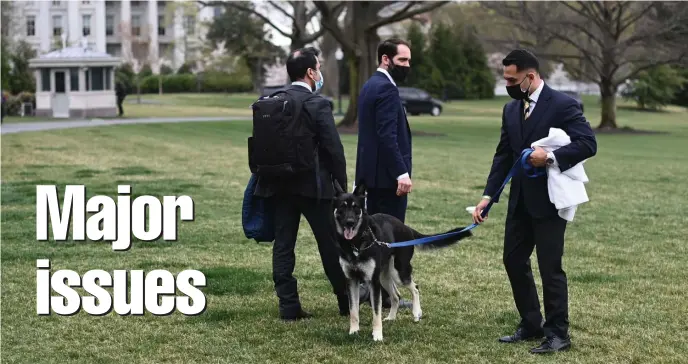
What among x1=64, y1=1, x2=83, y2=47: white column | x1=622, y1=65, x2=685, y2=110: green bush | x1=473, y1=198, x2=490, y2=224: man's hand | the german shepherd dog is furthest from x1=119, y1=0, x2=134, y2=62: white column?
x1=473, y1=198, x2=490, y2=224: man's hand

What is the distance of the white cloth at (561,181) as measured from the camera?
20.2 feet

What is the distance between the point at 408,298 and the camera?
27.4ft

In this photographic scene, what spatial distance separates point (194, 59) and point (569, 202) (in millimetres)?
89959

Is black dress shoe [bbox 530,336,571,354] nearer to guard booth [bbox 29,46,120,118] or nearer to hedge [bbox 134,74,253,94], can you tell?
guard booth [bbox 29,46,120,118]

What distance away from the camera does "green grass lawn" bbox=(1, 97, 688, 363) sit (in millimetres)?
6527

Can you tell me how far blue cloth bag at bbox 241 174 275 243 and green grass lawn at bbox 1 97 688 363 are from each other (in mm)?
684

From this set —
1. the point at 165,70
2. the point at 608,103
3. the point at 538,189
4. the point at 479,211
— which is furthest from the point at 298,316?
the point at 165,70

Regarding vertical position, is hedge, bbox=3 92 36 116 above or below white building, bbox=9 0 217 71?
below

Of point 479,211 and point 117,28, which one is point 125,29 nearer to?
point 117,28

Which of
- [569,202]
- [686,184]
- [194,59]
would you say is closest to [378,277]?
[569,202]

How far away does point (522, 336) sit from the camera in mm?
6738

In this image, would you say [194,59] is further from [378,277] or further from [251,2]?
[378,277]

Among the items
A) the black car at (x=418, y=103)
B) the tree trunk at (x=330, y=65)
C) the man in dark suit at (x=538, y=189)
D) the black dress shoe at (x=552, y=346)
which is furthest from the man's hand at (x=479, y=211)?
the tree trunk at (x=330, y=65)

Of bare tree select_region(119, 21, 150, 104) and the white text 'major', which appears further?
bare tree select_region(119, 21, 150, 104)
